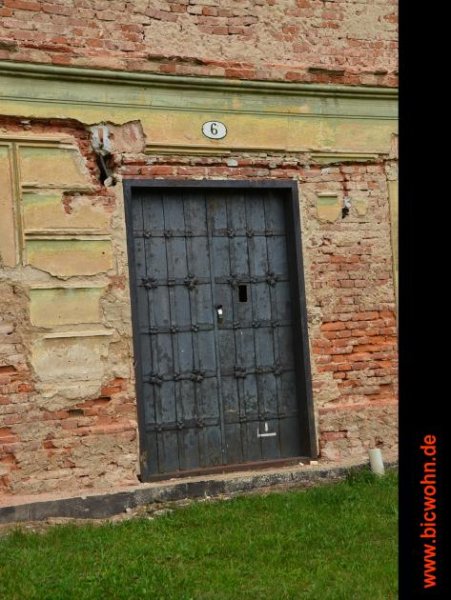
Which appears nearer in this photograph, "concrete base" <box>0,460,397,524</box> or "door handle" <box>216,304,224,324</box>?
"concrete base" <box>0,460,397,524</box>

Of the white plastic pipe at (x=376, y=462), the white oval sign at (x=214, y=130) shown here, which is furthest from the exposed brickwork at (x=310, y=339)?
the white plastic pipe at (x=376, y=462)

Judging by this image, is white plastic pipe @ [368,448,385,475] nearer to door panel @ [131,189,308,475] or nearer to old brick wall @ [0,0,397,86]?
door panel @ [131,189,308,475]

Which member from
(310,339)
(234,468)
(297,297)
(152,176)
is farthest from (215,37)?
(234,468)

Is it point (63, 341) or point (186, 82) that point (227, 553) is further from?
point (186, 82)

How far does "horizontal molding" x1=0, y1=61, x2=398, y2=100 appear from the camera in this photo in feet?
21.7

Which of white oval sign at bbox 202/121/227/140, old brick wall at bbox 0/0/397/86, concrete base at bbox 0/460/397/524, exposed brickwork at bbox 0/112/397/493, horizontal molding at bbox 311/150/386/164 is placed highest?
old brick wall at bbox 0/0/397/86

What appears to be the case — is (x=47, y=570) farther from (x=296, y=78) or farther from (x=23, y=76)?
(x=296, y=78)

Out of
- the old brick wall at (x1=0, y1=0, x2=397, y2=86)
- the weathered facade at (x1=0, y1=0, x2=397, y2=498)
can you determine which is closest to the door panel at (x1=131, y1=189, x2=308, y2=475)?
the weathered facade at (x1=0, y1=0, x2=397, y2=498)

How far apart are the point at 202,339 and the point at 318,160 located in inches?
75.2

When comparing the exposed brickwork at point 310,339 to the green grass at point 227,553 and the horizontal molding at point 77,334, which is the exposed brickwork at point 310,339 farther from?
the green grass at point 227,553

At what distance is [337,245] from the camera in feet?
25.3

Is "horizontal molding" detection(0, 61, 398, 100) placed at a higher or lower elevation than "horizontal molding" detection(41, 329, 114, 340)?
higher

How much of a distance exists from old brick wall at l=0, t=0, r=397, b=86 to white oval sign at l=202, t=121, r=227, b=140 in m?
0.41

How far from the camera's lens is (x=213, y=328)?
24.0 feet
